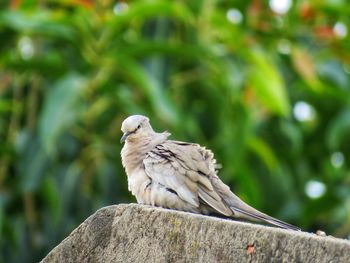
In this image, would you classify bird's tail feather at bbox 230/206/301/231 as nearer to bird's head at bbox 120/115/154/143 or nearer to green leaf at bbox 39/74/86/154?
bird's head at bbox 120/115/154/143

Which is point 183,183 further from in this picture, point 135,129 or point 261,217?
point 135,129

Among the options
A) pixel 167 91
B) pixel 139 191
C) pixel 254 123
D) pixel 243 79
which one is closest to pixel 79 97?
pixel 167 91

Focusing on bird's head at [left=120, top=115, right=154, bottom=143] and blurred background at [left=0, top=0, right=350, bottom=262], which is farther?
blurred background at [left=0, top=0, right=350, bottom=262]

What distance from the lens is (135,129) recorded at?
19.9 ft

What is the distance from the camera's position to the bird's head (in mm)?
5984

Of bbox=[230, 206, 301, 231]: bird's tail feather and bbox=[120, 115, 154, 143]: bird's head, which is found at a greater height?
bbox=[120, 115, 154, 143]: bird's head

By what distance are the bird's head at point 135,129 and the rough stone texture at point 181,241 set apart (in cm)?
232

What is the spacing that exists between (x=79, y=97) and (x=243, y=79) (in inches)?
69.2

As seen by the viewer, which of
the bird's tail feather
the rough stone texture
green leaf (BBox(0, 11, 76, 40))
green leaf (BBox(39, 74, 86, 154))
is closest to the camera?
the rough stone texture

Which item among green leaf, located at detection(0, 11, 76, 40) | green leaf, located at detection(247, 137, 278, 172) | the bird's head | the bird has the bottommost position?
green leaf, located at detection(247, 137, 278, 172)

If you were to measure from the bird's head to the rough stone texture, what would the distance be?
2.32 meters

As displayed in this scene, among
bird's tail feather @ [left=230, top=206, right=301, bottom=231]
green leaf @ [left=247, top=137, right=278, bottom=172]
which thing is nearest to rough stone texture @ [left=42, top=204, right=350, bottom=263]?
bird's tail feather @ [left=230, top=206, right=301, bottom=231]

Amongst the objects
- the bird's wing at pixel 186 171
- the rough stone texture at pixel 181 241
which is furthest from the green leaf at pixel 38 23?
the rough stone texture at pixel 181 241

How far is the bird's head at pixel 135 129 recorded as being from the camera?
598cm
